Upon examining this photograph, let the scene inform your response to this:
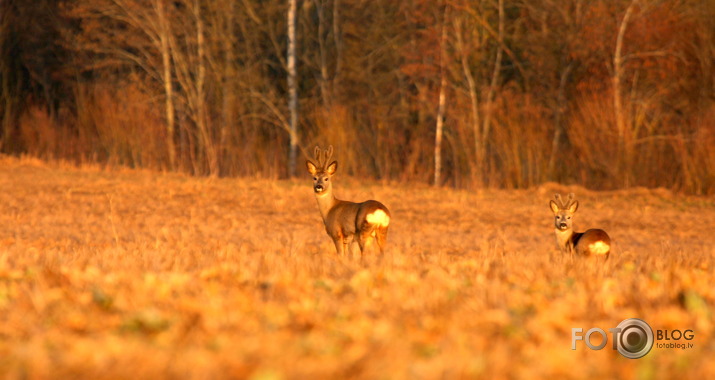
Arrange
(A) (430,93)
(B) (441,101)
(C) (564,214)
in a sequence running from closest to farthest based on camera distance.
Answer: (C) (564,214) → (B) (441,101) → (A) (430,93)

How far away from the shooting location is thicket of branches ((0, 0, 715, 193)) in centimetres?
2280

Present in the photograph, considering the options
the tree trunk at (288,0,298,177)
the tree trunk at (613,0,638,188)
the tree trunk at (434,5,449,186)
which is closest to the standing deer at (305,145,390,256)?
the tree trunk at (613,0,638,188)

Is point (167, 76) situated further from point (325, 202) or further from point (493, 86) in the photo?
point (325, 202)

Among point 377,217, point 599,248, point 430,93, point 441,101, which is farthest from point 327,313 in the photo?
point 430,93

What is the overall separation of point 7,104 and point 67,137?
565cm

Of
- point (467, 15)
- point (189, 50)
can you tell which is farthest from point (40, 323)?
point (189, 50)

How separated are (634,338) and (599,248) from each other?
4851 mm

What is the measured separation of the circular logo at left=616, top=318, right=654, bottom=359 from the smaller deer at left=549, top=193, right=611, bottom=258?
4530mm

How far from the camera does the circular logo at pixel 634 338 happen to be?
471 centimetres

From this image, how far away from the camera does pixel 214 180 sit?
21438mm

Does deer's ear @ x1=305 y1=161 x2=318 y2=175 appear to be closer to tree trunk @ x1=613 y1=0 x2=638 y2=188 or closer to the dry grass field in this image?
the dry grass field

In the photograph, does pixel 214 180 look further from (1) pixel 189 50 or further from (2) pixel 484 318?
(2) pixel 484 318

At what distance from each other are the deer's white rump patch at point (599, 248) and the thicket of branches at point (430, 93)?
1213 cm

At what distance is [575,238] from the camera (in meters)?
10.4
